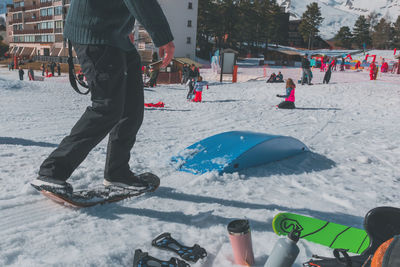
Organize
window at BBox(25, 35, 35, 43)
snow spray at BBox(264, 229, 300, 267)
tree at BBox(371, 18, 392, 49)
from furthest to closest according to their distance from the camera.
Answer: tree at BBox(371, 18, 392, 49), window at BBox(25, 35, 35, 43), snow spray at BBox(264, 229, 300, 267)

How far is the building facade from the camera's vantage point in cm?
5009

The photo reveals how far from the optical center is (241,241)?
149 centimetres

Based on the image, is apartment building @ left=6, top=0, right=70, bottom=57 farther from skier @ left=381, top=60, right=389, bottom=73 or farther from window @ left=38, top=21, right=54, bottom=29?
skier @ left=381, top=60, right=389, bottom=73

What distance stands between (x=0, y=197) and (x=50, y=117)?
5.38m

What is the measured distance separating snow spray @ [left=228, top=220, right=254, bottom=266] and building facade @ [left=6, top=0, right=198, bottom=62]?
46.2 m

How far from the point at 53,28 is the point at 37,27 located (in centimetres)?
991

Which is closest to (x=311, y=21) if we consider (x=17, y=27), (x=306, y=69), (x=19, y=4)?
(x=306, y=69)

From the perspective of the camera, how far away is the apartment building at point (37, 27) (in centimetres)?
5691

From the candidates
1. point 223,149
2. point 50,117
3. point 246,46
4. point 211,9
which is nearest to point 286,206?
point 223,149

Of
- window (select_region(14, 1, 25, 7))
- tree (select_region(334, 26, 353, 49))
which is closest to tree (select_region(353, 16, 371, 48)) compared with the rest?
tree (select_region(334, 26, 353, 49))

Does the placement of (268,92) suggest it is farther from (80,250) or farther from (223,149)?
(80,250)

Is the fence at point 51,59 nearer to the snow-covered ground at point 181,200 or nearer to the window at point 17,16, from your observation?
the window at point 17,16

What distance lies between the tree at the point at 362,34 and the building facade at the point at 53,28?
50.0 m

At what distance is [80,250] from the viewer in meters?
1.59
